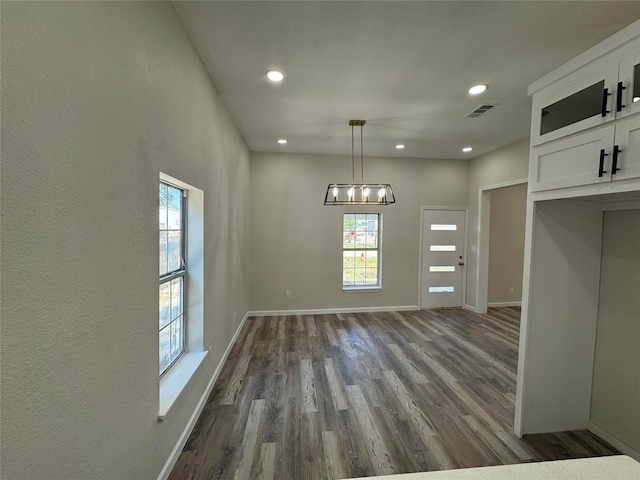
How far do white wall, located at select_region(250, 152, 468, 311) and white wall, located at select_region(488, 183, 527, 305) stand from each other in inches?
38.4

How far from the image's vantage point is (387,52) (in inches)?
79.7

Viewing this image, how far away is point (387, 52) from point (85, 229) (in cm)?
222

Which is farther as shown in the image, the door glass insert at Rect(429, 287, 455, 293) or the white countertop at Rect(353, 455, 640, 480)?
the door glass insert at Rect(429, 287, 455, 293)

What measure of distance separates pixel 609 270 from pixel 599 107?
4.04ft

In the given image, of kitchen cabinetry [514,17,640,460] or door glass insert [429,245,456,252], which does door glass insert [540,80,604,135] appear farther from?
door glass insert [429,245,456,252]

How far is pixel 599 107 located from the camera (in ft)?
4.92

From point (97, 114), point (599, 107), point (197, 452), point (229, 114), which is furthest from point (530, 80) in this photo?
point (197, 452)

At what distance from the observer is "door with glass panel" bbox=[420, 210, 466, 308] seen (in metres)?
5.19

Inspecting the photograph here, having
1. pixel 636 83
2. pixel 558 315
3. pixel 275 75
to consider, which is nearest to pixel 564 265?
pixel 558 315

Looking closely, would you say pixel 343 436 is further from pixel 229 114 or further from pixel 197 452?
pixel 229 114

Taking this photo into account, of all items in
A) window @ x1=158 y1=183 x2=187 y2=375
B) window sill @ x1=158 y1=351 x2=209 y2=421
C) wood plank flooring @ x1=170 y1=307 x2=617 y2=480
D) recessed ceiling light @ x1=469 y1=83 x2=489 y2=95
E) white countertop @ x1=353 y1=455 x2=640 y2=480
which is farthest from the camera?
recessed ceiling light @ x1=469 y1=83 x2=489 y2=95

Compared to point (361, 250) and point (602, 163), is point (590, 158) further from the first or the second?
point (361, 250)

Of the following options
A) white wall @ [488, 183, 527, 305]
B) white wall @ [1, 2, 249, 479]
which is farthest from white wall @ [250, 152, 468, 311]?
white wall @ [1, 2, 249, 479]

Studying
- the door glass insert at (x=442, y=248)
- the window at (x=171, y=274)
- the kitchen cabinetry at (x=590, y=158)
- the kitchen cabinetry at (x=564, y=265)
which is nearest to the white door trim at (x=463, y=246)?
the door glass insert at (x=442, y=248)
